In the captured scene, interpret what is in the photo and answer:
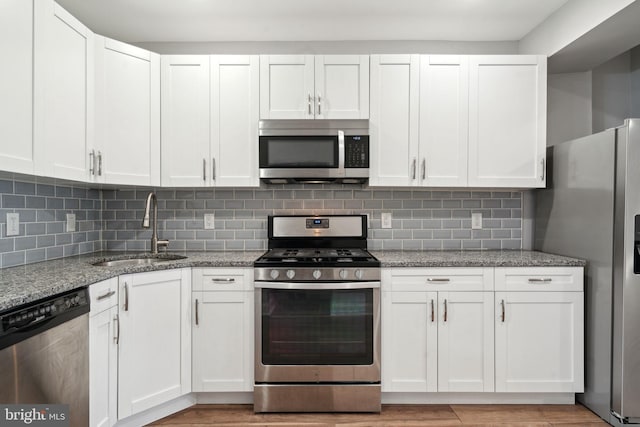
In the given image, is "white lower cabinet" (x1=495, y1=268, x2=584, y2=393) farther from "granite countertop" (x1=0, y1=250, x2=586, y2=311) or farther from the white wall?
the white wall

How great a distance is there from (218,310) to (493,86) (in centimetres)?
239

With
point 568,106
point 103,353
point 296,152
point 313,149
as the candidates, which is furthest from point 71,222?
point 568,106

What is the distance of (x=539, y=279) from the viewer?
2.34 m

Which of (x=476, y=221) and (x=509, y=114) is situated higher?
(x=509, y=114)

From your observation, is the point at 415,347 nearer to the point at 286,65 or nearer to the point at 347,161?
the point at 347,161

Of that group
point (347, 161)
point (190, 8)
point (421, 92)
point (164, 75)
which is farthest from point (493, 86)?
point (164, 75)

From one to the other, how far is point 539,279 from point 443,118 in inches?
48.3

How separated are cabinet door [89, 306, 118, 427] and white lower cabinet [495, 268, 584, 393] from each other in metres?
2.24

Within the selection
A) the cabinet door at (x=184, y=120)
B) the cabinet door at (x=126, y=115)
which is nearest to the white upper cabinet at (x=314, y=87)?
the cabinet door at (x=184, y=120)

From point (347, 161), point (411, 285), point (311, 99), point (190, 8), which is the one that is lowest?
point (411, 285)

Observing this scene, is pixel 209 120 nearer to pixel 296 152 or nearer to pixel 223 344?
pixel 296 152

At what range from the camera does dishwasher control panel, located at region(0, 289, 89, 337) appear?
1.30 metres

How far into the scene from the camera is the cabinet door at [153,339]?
2.05m

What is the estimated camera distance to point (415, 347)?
233 centimetres
